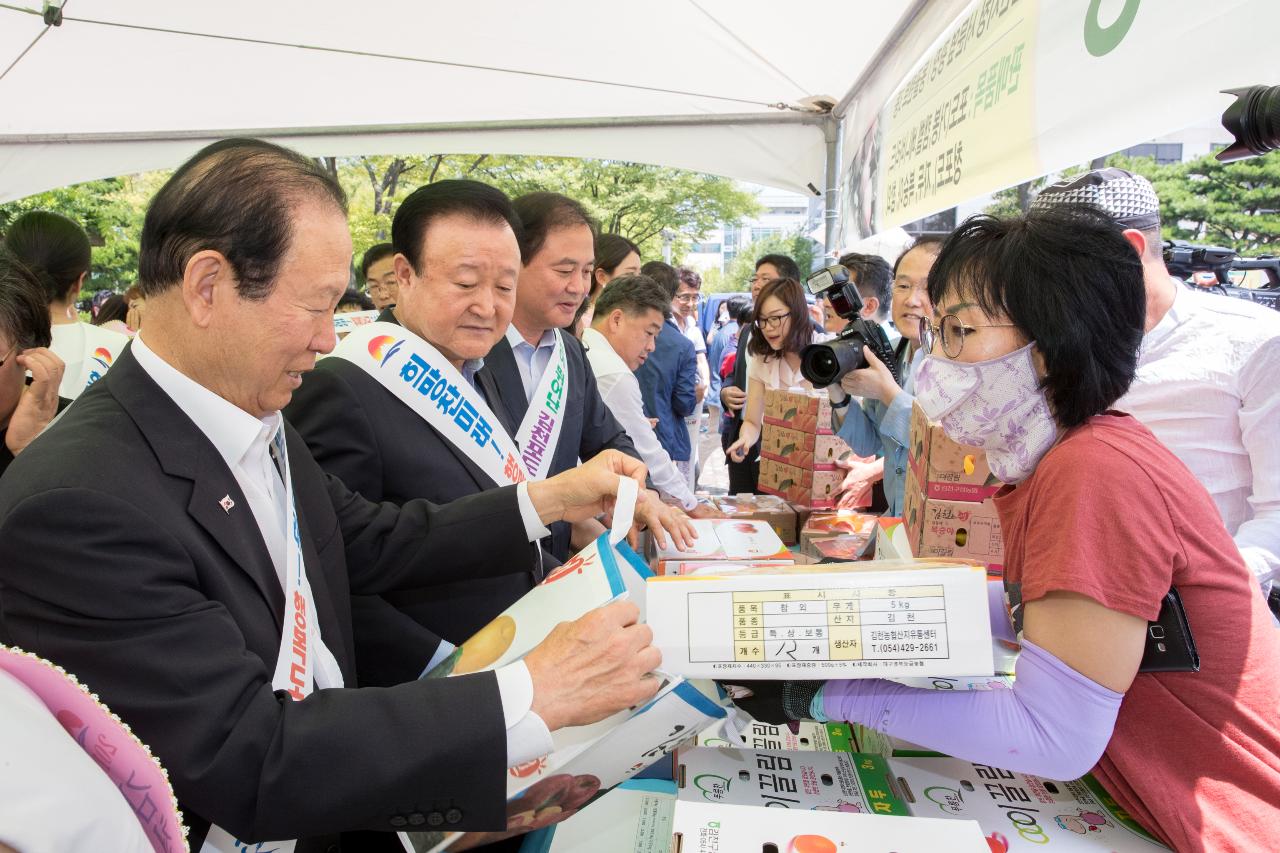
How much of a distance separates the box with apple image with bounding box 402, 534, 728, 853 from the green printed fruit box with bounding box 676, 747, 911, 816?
5.4 inches

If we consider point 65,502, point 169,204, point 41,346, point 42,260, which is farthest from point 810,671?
point 42,260

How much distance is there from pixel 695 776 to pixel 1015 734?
0.47m

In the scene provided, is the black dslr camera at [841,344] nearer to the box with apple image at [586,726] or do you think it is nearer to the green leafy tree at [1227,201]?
the box with apple image at [586,726]

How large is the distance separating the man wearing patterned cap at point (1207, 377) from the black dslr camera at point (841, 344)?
0.77 meters

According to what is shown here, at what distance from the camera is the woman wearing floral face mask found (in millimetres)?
1095

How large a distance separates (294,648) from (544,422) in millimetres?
1430

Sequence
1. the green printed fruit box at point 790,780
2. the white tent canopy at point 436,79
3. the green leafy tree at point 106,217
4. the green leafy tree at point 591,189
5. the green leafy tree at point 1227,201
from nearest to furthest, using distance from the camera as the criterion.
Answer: the green printed fruit box at point 790,780
the white tent canopy at point 436,79
the green leafy tree at point 591,189
the green leafy tree at point 106,217
the green leafy tree at point 1227,201

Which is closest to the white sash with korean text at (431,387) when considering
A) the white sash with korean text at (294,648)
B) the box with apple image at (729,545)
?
the box with apple image at (729,545)

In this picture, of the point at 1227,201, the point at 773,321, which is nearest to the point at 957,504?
the point at 773,321

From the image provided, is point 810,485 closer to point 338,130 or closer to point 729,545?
point 729,545

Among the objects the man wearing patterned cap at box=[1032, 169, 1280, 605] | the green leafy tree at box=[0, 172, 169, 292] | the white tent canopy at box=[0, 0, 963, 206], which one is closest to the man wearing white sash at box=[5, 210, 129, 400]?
the white tent canopy at box=[0, 0, 963, 206]

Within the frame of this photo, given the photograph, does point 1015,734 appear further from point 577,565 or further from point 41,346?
point 41,346

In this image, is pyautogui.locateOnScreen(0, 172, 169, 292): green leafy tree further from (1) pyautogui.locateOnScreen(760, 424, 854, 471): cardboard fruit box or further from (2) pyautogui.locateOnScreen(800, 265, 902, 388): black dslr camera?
(2) pyautogui.locateOnScreen(800, 265, 902, 388): black dslr camera

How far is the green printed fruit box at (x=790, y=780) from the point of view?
1.19 meters
